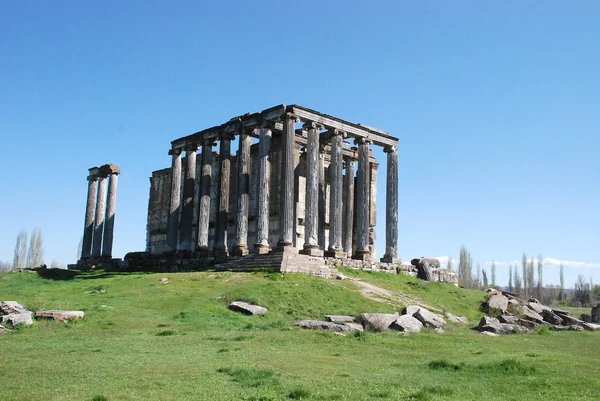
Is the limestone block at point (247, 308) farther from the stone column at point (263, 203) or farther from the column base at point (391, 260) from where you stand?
the column base at point (391, 260)

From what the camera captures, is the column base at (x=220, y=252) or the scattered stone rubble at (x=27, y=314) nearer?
the scattered stone rubble at (x=27, y=314)

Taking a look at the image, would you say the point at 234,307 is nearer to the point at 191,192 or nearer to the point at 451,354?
the point at 451,354

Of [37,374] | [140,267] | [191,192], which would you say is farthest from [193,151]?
[37,374]

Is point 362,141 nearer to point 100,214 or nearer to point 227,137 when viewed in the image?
point 227,137

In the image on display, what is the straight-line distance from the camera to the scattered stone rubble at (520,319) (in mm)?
A: 26906

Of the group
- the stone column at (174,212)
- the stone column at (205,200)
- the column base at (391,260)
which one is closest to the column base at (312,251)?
the column base at (391,260)

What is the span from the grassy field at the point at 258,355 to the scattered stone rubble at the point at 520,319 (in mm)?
1219

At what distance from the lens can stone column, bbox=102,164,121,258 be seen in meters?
56.8

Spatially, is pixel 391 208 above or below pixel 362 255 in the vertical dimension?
above

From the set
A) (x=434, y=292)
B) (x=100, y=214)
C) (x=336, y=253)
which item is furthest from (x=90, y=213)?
(x=434, y=292)

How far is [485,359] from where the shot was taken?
58.1 feet

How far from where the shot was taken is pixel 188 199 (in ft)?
164

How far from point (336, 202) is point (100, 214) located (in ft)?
88.2

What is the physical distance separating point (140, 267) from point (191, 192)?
7.88 m
